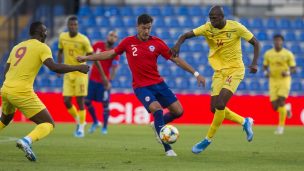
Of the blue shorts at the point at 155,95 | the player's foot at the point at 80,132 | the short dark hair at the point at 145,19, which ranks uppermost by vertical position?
the short dark hair at the point at 145,19

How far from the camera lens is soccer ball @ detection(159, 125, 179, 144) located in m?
12.3

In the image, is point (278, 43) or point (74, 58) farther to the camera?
point (278, 43)

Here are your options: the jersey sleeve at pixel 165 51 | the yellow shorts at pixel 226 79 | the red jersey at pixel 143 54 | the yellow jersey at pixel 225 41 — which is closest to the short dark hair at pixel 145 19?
the red jersey at pixel 143 54

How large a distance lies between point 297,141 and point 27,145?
757 cm

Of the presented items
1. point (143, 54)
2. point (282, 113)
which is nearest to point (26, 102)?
point (143, 54)

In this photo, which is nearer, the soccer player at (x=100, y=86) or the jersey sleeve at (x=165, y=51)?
the jersey sleeve at (x=165, y=51)

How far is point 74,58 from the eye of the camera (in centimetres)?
1816

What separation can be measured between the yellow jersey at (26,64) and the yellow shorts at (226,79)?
3253 mm

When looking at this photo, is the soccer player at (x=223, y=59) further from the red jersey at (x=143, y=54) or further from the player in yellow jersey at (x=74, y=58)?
the player in yellow jersey at (x=74, y=58)

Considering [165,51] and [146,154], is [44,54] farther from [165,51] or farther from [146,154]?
[146,154]

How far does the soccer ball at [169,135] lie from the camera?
12.3m

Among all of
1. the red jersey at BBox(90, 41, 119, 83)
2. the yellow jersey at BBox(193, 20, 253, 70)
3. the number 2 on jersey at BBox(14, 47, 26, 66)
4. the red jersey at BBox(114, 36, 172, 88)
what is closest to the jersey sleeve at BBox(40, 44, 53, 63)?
the number 2 on jersey at BBox(14, 47, 26, 66)

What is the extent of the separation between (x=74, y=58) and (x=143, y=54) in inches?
205

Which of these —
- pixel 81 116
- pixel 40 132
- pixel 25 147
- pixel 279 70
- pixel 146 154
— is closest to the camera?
pixel 25 147
